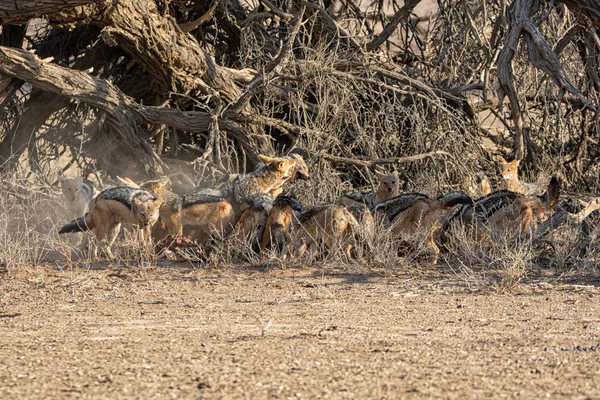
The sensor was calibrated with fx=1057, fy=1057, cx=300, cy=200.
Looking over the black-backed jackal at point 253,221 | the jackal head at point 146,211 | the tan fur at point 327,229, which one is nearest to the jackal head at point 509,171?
the tan fur at point 327,229

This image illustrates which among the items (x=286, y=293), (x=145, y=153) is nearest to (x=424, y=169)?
(x=145, y=153)

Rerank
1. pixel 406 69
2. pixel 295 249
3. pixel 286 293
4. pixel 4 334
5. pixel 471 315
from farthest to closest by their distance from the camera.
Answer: pixel 406 69 → pixel 295 249 → pixel 286 293 → pixel 471 315 → pixel 4 334

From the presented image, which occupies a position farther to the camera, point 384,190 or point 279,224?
point 384,190

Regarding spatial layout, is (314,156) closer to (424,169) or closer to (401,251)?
(424,169)

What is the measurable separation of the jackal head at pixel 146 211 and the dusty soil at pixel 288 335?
52cm

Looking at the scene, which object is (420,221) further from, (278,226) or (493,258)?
(278,226)

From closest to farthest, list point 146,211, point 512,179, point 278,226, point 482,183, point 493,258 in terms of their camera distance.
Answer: point 493,258
point 146,211
point 278,226
point 482,183
point 512,179

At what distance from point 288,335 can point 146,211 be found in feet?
→ 13.0

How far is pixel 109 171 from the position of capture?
47.7ft

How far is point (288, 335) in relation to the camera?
721cm

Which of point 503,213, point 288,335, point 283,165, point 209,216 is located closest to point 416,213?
point 503,213

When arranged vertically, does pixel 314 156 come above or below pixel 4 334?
above

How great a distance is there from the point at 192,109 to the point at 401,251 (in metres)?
5.08

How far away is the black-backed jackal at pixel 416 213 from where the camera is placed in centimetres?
1112
